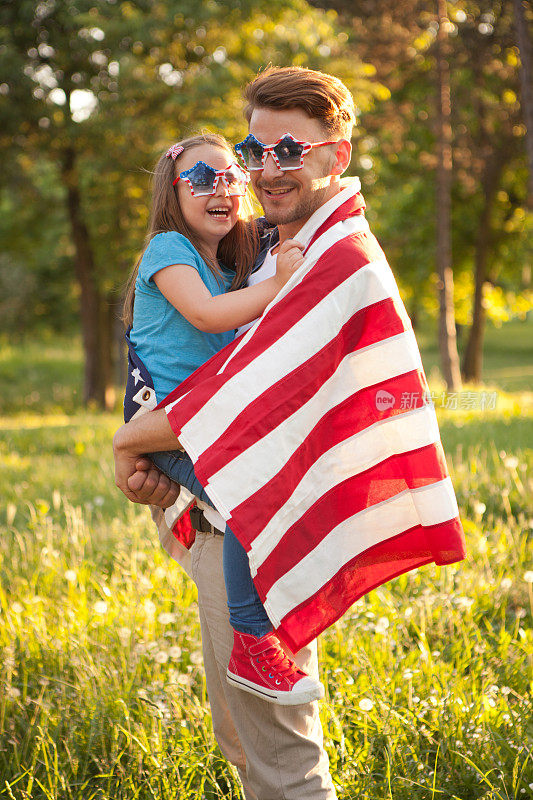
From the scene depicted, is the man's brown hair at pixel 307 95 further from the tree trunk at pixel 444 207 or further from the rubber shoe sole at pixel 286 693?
the tree trunk at pixel 444 207

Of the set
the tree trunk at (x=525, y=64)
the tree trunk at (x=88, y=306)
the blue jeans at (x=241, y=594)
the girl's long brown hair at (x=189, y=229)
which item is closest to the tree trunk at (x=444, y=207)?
the tree trunk at (x=525, y=64)

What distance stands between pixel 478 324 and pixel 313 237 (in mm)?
20093

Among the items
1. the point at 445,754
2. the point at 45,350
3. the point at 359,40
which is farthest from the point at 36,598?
the point at 45,350

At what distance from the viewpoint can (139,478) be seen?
259cm

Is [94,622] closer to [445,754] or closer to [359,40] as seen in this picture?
[445,754]

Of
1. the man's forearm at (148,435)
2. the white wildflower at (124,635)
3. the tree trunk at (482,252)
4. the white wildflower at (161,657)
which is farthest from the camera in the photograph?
the tree trunk at (482,252)

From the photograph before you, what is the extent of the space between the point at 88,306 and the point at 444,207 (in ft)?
27.3

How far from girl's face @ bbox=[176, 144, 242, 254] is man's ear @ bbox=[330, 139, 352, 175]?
41 cm

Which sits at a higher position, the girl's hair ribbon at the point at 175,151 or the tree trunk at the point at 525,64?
the tree trunk at the point at 525,64

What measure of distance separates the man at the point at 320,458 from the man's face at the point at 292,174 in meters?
0.23

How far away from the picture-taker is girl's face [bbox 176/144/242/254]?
273cm

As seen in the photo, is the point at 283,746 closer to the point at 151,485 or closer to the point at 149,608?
the point at 151,485

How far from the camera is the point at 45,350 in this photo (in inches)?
1165

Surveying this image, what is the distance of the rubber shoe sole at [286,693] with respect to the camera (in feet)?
7.13
